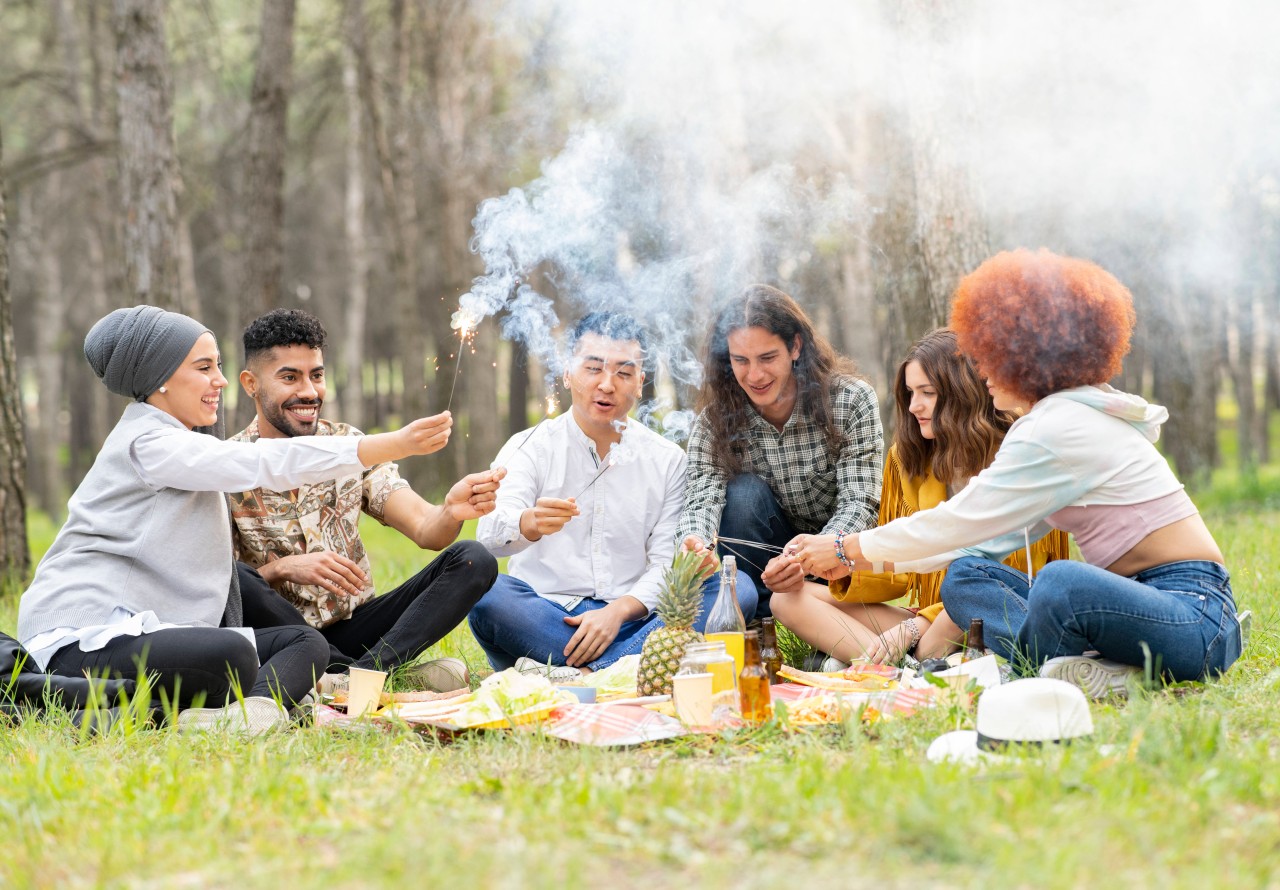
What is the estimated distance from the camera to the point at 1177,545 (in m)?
3.73

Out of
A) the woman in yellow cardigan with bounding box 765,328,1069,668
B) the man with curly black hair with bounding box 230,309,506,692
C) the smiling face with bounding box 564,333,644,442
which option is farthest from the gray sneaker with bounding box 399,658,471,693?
the woman in yellow cardigan with bounding box 765,328,1069,668

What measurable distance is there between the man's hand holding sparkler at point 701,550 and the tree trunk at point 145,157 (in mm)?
5214

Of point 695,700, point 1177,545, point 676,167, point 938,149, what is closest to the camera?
point 695,700

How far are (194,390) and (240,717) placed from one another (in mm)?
1165

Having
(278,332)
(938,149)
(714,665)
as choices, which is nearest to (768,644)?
(714,665)

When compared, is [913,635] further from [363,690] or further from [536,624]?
[363,690]

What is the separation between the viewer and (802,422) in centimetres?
499

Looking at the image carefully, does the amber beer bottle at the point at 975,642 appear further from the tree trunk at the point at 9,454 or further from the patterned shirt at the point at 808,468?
the tree trunk at the point at 9,454

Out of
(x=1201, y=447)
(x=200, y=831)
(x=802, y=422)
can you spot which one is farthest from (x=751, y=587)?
(x=1201, y=447)

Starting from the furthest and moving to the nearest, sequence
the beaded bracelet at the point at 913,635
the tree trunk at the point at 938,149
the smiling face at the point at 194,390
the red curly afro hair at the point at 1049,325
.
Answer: the tree trunk at the point at 938,149
the beaded bracelet at the point at 913,635
the smiling face at the point at 194,390
the red curly afro hair at the point at 1049,325

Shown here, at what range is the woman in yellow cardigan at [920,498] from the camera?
15.2ft

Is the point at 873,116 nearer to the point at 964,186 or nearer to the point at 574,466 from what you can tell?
the point at 964,186

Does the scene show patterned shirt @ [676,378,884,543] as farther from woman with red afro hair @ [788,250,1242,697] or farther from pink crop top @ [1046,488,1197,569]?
pink crop top @ [1046,488,1197,569]

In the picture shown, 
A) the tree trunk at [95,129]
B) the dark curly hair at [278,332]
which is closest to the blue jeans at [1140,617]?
the dark curly hair at [278,332]
